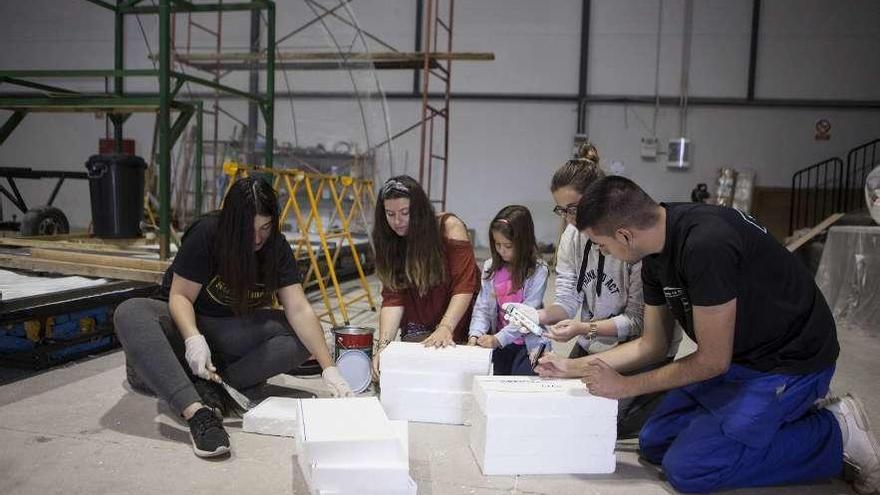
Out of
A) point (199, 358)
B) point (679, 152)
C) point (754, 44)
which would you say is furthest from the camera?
point (679, 152)

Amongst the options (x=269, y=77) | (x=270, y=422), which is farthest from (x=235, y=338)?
(x=269, y=77)

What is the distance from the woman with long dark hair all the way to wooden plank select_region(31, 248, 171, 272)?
1.03 metres

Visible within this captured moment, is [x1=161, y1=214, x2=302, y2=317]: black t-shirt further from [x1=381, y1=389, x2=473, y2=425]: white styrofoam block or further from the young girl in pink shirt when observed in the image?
the young girl in pink shirt

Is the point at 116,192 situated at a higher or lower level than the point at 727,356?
higher

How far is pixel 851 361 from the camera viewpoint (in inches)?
155

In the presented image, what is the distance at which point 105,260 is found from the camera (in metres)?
3.71

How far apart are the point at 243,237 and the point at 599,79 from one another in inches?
344

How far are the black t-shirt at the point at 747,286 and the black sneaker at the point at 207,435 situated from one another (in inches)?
57.1

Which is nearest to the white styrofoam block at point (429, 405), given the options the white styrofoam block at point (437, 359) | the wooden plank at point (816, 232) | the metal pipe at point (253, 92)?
the white styrofoam block at point (437, 359)

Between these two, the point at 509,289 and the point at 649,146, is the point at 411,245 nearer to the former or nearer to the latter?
the point at 509,289

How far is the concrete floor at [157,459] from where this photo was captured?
1.98m

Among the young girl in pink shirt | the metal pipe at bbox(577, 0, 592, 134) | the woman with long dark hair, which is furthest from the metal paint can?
the metal pipe at bbox(577, 0, 592, 134)

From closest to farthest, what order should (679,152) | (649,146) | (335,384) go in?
(335,384) → (679,152) → (649,146)

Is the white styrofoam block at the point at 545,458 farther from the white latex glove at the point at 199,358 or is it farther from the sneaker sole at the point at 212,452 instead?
the white latex glove at the point at 199,358
